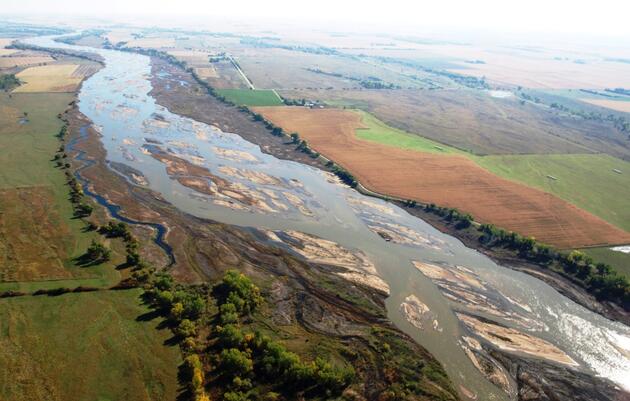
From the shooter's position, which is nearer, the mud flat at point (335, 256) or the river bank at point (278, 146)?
the mud flat at point (335, 256)

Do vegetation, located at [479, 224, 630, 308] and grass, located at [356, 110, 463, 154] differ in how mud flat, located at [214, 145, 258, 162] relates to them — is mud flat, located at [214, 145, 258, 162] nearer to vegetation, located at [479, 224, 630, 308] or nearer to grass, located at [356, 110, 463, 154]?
grass, located at [356, 110, 463, 154]

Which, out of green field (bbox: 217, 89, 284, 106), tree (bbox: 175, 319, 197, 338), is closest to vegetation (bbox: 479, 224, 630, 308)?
tree (bbox: 175, 319, 197, 338)

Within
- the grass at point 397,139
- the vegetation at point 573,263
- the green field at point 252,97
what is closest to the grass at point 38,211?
the vegetation at point 573,263

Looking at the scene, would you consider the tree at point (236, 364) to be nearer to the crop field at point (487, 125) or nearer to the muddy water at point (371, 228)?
the muddy water at point (371, 228)

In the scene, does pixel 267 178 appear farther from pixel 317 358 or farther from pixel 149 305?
pixel 317 358

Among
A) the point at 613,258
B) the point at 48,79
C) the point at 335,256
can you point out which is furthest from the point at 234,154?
the point at 48,79

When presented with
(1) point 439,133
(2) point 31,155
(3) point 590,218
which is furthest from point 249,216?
(1) point 439,133
